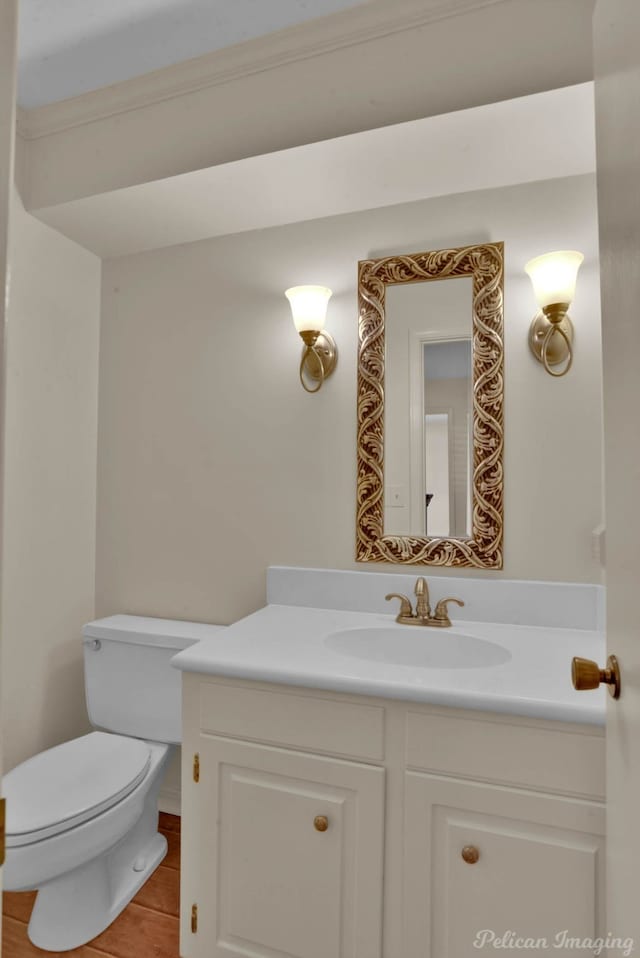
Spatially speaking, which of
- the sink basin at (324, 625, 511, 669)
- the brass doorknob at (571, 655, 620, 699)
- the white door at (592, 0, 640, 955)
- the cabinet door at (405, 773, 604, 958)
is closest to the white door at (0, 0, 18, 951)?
the white door at (592, 0, 640, 955)

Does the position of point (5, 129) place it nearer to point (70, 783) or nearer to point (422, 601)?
point (422, 601)

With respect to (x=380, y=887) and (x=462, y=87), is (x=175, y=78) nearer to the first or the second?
(x=462, y=87)

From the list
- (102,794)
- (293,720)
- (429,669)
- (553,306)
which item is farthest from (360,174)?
(102,794)

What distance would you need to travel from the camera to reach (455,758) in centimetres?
107

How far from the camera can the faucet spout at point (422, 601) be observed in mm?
1551

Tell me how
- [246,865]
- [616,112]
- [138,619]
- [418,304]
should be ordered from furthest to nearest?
[138,619]
[418,304]
[246,865]
[616,112]

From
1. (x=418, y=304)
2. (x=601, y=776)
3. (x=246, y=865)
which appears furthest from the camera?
(x=418, y=304)

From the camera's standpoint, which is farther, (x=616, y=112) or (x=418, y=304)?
(x=418, y=304)

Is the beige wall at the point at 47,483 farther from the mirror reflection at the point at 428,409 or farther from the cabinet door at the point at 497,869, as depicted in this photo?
the cabinet door at the point at 497,869

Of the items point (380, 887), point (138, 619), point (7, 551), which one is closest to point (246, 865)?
point (380, 887)

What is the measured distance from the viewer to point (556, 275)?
4.81 feet

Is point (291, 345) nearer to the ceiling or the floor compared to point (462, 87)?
nearer to the floor

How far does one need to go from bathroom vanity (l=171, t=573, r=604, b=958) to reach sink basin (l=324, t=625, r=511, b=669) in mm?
127

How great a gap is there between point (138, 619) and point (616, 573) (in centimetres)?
164
